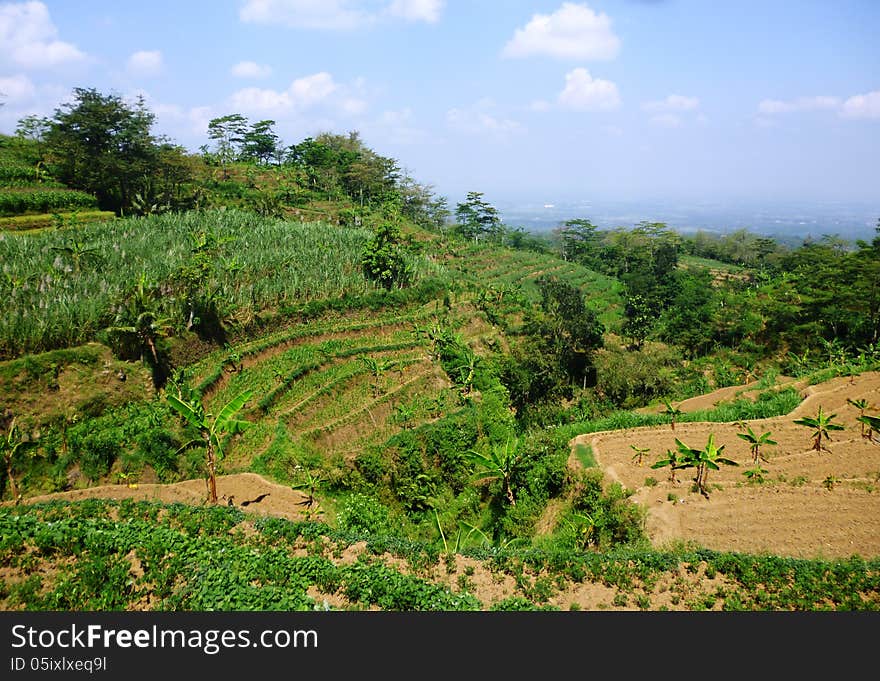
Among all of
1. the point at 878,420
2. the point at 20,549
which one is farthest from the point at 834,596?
the point at 20,549

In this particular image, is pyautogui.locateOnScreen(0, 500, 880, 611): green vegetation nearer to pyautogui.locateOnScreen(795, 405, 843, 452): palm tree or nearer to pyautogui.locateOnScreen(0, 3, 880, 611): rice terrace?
pyautogui.locateOnScreen(0, 3, 880, 611): rice terrace

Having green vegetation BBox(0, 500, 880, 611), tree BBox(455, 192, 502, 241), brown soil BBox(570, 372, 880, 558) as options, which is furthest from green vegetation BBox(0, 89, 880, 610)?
tree BBox(455, 192, 502, 241)

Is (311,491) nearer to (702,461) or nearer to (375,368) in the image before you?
(375,368)

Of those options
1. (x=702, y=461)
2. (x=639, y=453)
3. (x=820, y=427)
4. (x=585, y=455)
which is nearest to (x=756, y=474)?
(x=702, y=461)

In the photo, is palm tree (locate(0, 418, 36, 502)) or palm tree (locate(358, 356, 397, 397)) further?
palm tree (locate(358, 356, 397, 397))

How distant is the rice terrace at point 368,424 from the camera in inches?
297

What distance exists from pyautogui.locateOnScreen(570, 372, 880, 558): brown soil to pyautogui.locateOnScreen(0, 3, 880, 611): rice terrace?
0.21 ft

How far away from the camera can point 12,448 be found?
33.3 ft

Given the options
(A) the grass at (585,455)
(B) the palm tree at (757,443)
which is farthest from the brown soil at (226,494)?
(B) the palm tree at (757,443)

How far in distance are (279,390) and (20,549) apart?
28.1 feet

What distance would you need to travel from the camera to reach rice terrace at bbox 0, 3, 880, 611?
755 centimetres

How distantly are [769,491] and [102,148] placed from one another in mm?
30585

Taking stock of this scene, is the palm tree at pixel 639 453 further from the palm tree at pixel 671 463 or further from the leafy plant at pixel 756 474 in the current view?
the leafy plant at pixel 756 474

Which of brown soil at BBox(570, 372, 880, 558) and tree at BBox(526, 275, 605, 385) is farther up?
tree at BBox(526, 275, 605, 385)
